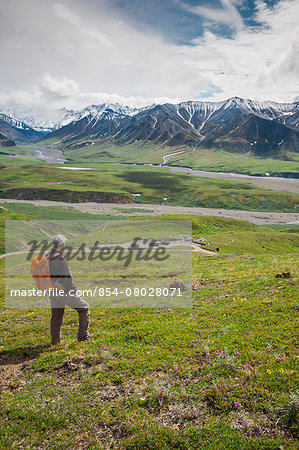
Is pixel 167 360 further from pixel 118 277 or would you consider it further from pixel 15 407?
pixel 118 277

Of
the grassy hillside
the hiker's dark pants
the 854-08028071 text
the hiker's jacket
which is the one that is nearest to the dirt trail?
the 854-08028071 text

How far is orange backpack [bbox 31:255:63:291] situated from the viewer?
12938 mm

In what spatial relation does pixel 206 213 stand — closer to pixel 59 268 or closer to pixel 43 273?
pixel 59 268

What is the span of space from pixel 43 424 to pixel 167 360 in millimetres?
5221

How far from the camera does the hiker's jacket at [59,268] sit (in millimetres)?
13008

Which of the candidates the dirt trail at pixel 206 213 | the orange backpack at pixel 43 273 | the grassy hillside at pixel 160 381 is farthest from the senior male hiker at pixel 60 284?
the dirt trail at pixel 206 213

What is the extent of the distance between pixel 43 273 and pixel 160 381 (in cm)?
702

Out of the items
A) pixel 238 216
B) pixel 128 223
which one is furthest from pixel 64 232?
pixel 238 216

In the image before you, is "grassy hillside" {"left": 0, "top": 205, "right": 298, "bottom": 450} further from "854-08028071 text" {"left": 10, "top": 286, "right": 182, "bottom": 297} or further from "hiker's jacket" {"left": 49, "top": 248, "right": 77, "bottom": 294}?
"854-08028071 text" {"left": 10, "top": 286, "right": 182, "bottom": 297}

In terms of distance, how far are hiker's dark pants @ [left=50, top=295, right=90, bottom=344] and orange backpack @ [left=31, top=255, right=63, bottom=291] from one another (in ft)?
2.68

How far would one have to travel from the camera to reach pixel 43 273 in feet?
42.5

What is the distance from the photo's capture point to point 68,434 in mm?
8453

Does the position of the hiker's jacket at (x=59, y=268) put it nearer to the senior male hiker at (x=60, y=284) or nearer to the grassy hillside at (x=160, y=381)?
the senior male hiker at (x=60, y=284)

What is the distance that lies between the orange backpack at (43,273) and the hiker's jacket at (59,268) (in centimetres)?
17
